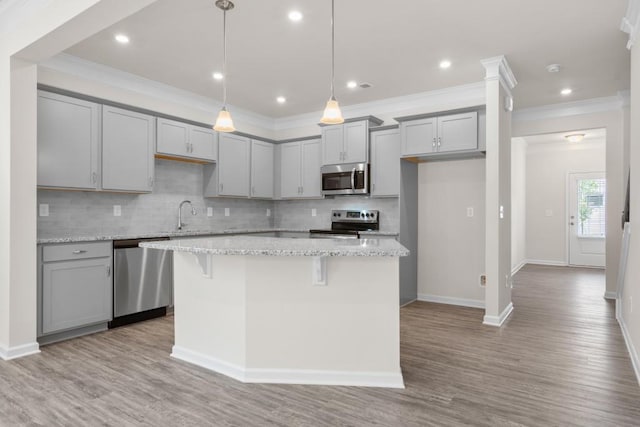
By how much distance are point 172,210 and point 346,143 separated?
247 cm

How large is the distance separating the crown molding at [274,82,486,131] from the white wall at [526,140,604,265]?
495 cm

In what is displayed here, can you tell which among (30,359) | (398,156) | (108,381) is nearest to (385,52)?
(398,156)

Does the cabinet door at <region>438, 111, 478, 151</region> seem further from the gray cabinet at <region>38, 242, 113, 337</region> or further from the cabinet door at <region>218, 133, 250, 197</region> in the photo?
the gray cabinet at <region>38, 242, 113, 337</region>

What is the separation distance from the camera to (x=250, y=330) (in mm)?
2734

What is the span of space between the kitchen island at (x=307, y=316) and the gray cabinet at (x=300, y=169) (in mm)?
3188

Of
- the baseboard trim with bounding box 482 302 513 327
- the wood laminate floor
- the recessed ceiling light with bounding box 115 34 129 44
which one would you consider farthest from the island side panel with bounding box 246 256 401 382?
the recessed ceiling light with bounding box 115 34 129 44

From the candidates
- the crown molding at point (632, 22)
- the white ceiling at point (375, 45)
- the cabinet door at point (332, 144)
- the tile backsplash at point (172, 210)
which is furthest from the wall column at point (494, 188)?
the cabinet door at point (332, 144)

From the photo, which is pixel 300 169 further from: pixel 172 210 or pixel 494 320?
pixel 494 320

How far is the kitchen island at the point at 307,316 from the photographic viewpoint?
8.58 feet

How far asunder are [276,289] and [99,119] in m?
2.71

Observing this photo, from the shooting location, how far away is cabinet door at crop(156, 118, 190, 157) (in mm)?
4547

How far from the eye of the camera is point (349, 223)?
5711mm

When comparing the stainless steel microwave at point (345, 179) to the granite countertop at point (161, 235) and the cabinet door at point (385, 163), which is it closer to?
the cabinet door at point (385, 163)

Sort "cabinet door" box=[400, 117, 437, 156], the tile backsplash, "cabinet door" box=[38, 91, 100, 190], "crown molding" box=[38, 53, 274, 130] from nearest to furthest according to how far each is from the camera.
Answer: "cabinet door" box=[38, 91, 100, 190]
"crown molding" box=[38, 53, 274, 130]
the tile backsplash
"cabinet door" box=[400, 117, 437, 156]
